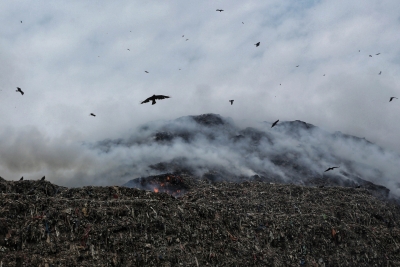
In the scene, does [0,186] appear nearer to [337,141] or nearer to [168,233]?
[168,233]

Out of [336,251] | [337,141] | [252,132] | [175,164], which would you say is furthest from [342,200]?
[337,141]

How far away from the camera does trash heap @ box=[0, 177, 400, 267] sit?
13969mm

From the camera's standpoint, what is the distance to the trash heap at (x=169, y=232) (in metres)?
14.0

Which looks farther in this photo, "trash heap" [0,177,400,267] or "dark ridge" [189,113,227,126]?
"dark ridge" [189,113,227,126]

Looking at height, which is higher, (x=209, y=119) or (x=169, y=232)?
(x=169, y=232)

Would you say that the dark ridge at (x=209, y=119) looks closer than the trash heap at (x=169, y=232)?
No

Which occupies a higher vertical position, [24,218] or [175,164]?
[24,218]

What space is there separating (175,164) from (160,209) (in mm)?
34459

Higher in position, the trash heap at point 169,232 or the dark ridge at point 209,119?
the trash heap at point 169,232

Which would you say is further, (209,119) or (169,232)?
(209,119)

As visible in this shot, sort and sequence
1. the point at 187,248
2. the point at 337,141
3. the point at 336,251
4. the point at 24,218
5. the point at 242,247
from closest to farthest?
1. the point at 24,218
2. the point at 187,248
3. the point at 242,247
4. the point at 336,251
5. the point at 337,141

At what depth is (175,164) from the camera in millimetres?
51812

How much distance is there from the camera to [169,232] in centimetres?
1639

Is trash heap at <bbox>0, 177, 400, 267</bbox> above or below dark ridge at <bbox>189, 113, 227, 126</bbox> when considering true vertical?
above
